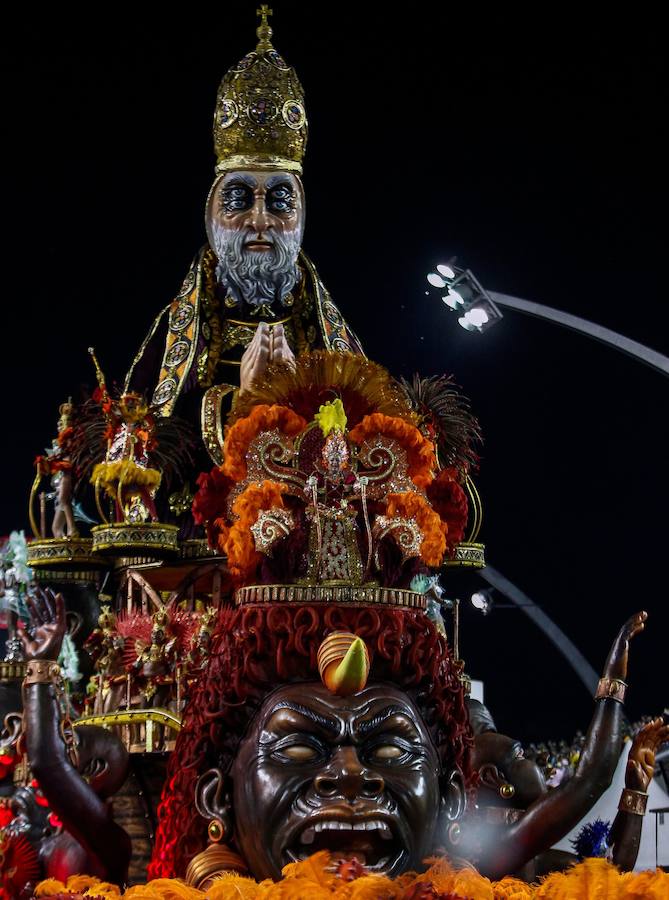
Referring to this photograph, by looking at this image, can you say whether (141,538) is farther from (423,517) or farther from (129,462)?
(423,517)

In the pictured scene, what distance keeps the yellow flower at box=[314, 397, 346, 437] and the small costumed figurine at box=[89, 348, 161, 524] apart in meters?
1.85

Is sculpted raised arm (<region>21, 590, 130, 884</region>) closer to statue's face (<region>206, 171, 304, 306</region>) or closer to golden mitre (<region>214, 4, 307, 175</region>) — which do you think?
statue's face (<region>206, 171, 304, 306</region>)

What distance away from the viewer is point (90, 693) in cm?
727

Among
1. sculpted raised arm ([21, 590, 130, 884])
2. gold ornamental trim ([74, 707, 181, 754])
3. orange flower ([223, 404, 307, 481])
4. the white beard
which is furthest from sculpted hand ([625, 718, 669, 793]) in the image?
the white beard


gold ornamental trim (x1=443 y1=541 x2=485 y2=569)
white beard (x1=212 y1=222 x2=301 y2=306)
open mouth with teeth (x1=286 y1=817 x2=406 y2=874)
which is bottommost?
open mouth with teeth (x1=286 y1=817 x2=406 y2=874)

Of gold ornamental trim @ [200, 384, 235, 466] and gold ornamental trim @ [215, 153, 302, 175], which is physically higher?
gold ornamental trim @ [215, 153, 302, 175]

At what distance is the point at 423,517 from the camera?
16.6 feet

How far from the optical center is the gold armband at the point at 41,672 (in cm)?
477

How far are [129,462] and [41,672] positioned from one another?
2097 millimetres

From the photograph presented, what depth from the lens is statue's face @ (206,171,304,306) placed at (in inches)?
290

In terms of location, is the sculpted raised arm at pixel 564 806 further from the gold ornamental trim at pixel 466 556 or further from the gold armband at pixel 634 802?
the gold ornamental trim at pixel 466 556

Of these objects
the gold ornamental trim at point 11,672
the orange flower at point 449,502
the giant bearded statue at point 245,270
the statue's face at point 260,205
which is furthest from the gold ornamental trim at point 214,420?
the orange flower at point 449,502

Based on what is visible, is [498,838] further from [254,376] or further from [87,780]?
[254,376]

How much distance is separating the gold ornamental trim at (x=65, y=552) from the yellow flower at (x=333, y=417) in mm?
2488
